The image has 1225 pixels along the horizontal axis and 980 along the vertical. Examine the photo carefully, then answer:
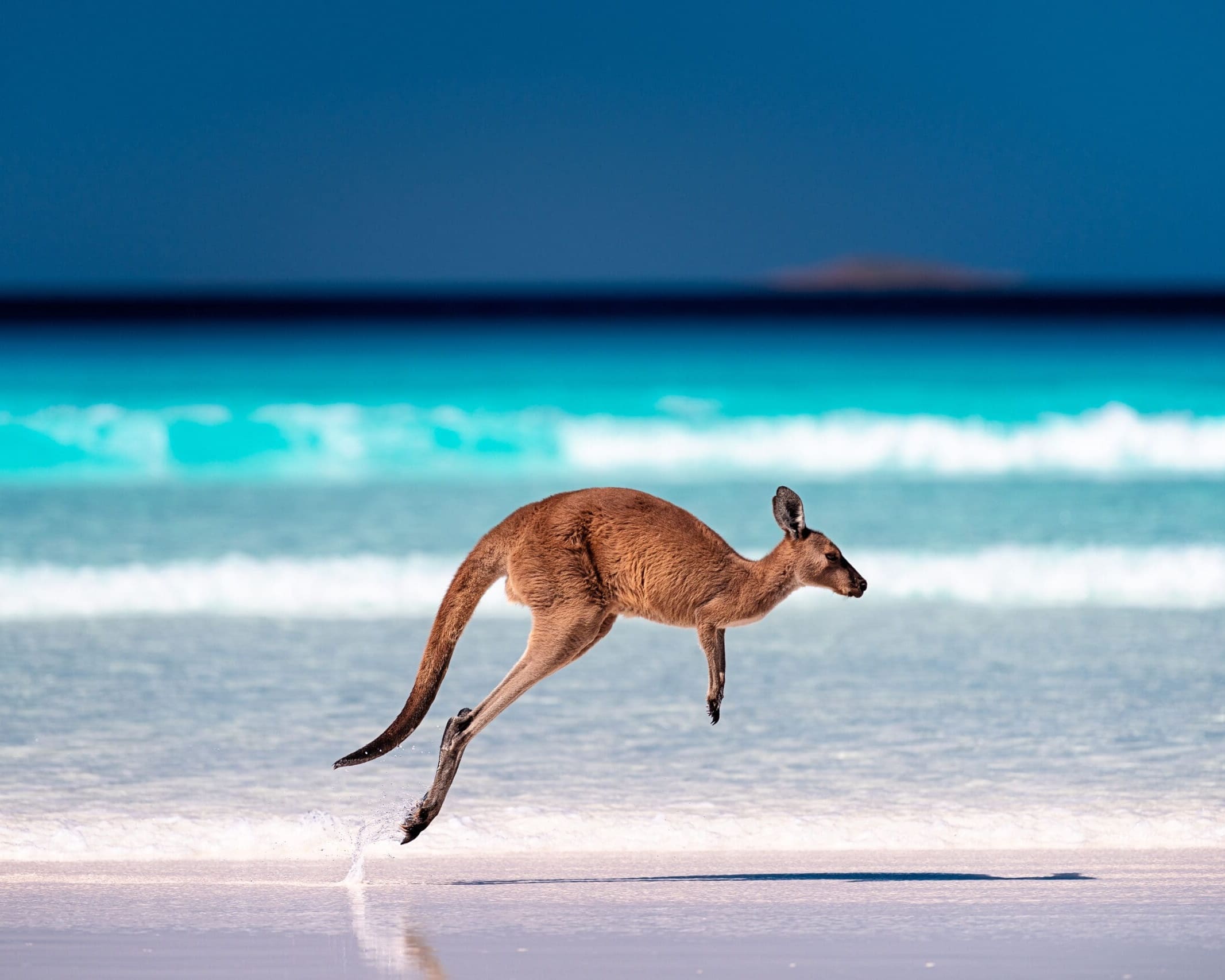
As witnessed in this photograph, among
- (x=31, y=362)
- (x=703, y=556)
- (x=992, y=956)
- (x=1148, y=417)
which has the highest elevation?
(x=31, y=362)

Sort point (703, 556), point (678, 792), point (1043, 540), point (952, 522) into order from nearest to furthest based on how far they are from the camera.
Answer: point (703, 556), point (678, 792), point (1043, 540), point (952, 522)

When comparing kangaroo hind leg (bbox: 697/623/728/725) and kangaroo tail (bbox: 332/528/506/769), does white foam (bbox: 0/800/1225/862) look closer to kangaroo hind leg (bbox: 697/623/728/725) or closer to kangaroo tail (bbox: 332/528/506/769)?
kangaroo tail (bbox: 332/528/506/769)

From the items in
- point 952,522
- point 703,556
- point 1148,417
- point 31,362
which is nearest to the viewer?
point 703,556

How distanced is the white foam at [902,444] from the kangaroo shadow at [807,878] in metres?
11.3

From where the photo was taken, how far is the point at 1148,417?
56.9 ft

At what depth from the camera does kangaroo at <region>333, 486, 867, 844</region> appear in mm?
3092

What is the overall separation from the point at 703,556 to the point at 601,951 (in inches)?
32.1

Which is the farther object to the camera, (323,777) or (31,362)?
(31,362)

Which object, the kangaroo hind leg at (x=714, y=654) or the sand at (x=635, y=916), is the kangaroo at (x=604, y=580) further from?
the sand at (x=635, y=916)

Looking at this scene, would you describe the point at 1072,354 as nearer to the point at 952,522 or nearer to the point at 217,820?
the point at 952,522

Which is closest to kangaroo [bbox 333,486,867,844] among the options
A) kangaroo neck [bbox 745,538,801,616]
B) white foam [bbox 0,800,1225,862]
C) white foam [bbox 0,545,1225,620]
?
kangaroo neck [bbox 745,538,801,616]

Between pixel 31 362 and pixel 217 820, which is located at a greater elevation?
pixel 31 362

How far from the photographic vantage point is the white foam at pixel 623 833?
13.7ft

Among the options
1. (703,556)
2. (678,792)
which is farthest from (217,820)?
(703,556)
